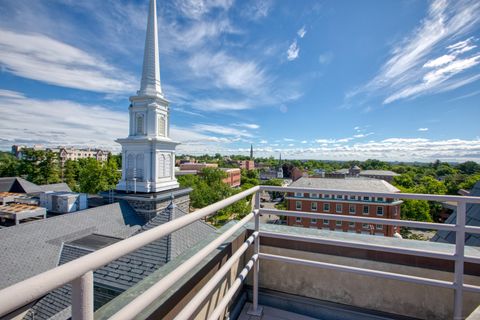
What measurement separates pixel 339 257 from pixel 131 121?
15732mm

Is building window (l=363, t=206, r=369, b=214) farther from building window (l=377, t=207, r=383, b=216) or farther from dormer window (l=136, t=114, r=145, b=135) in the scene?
dormer window (l=136, t=114, r=145, b=135)

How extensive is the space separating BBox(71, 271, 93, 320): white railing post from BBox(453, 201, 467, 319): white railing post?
2.46 m

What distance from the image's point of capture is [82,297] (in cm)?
65

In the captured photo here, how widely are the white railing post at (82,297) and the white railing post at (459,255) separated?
2461mm

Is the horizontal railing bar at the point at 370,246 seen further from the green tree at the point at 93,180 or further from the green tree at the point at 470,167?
the green tree at the point at 470,167

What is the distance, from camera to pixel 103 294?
527cm

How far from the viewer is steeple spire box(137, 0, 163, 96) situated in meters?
15.0

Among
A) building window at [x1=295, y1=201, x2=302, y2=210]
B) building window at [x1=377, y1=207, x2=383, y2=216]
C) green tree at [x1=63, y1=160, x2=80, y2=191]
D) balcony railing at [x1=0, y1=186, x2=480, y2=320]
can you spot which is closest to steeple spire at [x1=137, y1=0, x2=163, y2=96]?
balcony railing at [x1=0, y1=186, x2=480, y2=320]

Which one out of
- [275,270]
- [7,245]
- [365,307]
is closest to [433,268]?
[365,307]

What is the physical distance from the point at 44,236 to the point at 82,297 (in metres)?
12.5

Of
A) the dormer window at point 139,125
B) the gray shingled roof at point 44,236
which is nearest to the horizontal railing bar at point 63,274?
the gray shingled roof at point 44,236

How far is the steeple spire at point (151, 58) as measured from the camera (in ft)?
49.2

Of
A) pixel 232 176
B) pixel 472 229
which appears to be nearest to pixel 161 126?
pixel 472 229

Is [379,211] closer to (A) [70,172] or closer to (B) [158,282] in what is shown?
(B) [158,282]
